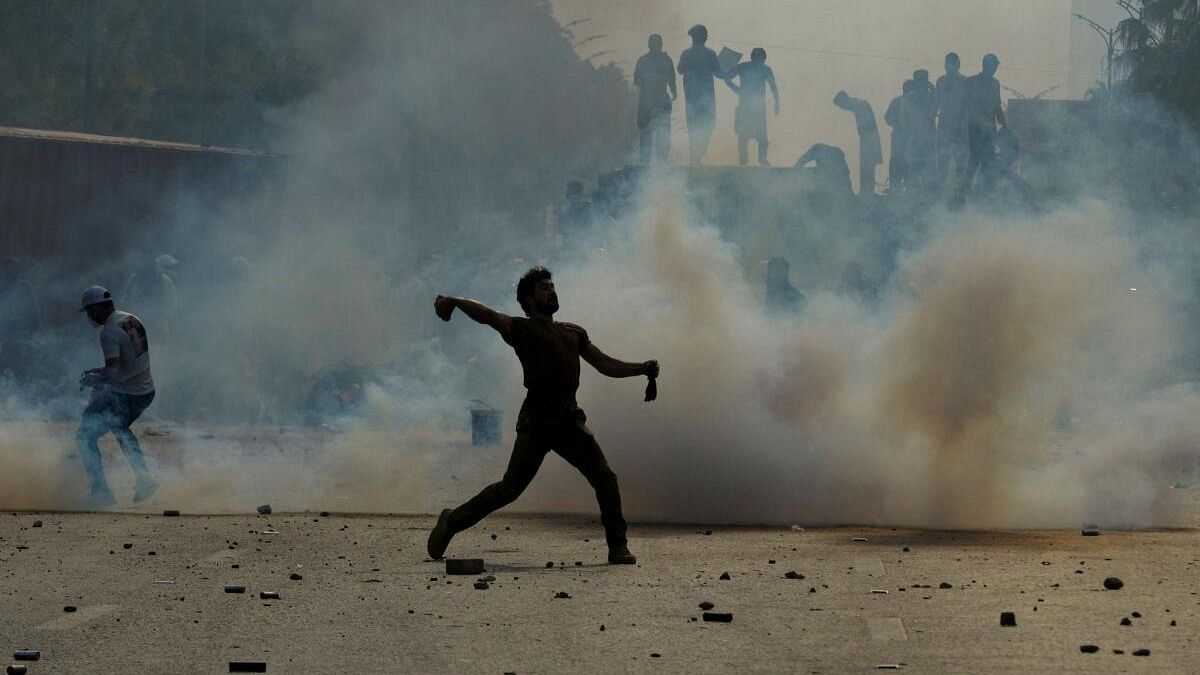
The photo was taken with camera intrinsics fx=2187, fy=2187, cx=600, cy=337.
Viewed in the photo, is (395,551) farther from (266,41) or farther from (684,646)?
(266,41)

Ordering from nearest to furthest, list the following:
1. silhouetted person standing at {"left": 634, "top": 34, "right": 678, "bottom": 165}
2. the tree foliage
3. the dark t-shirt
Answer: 1. the dark t-shirt
2. silhouetted person standing at {"left": 634, "top": 34, "right": 678, "bottom": 165}
3. the tree foliage

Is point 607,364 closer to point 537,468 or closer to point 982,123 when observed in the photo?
point 537,468

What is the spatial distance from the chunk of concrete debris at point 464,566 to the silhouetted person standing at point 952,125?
1220 centimetres

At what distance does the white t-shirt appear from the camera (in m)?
14.4

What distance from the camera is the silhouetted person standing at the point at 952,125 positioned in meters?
21.4

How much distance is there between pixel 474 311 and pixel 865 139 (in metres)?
14.5

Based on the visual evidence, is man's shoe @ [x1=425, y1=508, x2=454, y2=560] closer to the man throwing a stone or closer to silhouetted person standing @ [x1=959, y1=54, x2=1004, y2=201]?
the man throwing a stone

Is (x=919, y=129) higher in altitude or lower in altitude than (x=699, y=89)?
lower

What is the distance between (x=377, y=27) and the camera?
136ft

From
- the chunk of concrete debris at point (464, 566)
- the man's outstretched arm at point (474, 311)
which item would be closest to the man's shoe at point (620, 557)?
the chunk of concrete debris at point (464, 566)

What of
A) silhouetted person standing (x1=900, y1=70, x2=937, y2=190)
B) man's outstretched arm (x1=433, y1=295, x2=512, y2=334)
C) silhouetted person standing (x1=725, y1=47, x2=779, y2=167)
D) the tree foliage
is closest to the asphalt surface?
man's outstretched arm (x1=433, y1=295, x2=512, y2=334)

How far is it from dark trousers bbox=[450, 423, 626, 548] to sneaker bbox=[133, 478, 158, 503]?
397 cm

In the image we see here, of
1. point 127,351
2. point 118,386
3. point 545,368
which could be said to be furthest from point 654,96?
point 545,368

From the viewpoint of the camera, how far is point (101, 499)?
1382 cm
